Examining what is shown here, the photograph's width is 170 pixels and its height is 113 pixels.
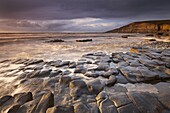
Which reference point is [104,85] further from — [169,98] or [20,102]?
[20,102]

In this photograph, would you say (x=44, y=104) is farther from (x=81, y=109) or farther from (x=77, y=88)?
(x=77, y=88)

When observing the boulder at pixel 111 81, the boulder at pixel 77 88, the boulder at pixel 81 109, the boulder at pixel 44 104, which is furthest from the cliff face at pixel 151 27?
the boulder at pixel 44 104

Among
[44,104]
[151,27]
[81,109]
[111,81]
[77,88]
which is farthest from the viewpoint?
[151,27]

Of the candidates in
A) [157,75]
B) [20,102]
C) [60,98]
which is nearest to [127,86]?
[157,75]

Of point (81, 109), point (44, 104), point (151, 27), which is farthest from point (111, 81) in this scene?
point (151, 27)

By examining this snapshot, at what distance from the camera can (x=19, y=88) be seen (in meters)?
4.10

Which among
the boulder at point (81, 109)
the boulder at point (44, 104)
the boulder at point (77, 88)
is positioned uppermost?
the boulder at point (44, 104)

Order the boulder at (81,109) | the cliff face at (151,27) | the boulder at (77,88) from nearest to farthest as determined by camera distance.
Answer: the boulder at (81,109)
the boulder at (77,88)
the cliff face at (151,27)

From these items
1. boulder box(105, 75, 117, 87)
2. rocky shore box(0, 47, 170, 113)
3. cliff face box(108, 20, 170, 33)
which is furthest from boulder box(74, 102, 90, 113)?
cliff face box(108, 20, 170, 33)

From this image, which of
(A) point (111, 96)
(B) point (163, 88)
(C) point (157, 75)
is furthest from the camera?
(C) point (157, 75)

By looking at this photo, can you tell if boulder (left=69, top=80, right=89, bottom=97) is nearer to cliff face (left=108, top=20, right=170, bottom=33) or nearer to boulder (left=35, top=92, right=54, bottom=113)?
boulder (left=35, top=92, right=54, bottom=113)

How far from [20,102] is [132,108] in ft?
8.04

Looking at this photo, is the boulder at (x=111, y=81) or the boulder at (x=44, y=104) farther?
the boulder at (x=111, y=81)

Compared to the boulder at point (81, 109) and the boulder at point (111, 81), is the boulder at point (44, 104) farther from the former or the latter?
the boulder at point (111, 81)
